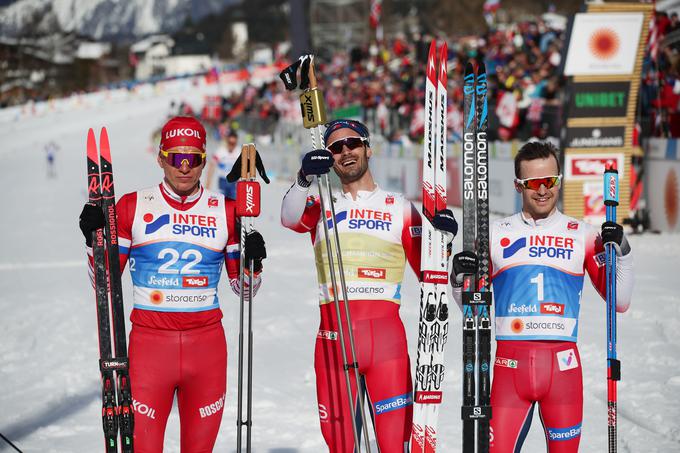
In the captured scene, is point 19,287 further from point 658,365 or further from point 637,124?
point 637,124

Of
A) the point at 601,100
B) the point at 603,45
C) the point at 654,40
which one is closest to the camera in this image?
the point at 603,45

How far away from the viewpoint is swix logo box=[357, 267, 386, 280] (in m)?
4.62

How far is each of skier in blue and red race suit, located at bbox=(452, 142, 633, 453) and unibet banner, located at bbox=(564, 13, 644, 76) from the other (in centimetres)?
1070

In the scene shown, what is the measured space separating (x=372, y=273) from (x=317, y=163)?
628 millimetres

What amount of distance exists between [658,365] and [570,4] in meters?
47.7

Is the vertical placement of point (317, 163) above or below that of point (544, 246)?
above

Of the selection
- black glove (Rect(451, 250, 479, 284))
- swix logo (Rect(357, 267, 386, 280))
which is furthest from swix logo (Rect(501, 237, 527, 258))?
swix logo (Rect(357, 267, 386, 280))

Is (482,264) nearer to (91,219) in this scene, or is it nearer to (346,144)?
(346,144)

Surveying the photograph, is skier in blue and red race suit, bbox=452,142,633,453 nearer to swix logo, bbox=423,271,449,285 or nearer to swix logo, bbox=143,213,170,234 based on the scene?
swix logo, bbox=423,271,449,285

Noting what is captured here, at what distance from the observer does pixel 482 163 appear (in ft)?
15.1

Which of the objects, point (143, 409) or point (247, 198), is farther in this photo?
point (247, 198)

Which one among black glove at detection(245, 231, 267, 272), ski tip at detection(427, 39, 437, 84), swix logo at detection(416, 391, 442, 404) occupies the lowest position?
swix logo at detection(416, 391, 442, 404)

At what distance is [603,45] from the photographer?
14547mm

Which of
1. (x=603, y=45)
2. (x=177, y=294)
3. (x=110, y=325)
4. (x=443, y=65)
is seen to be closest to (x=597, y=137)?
(x=603, y=45)
